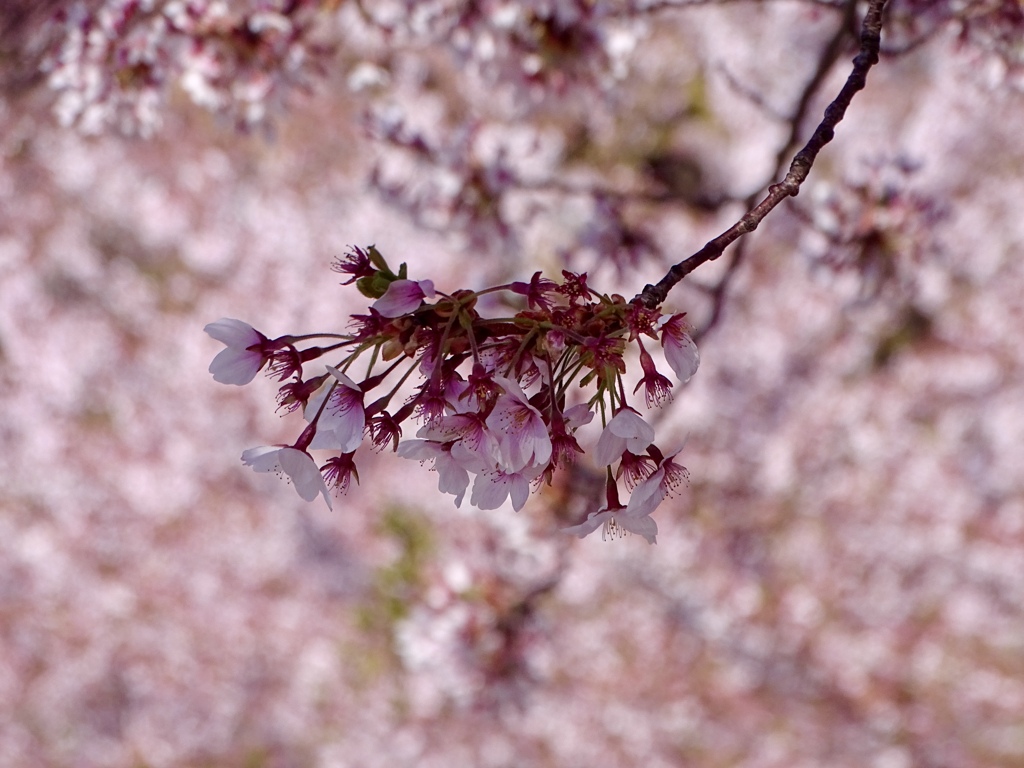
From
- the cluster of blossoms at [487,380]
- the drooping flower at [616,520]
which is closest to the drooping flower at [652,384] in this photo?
the cluster of blossoms at [487,380]

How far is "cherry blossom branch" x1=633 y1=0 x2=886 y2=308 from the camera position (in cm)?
76

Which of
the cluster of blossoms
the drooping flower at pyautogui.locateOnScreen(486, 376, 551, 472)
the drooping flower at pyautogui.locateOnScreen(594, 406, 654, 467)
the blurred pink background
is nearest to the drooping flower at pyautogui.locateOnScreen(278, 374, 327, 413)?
the cluster of blossoms

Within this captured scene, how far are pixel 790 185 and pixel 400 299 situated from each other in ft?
1.38

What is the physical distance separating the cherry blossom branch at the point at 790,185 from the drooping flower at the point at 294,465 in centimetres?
45

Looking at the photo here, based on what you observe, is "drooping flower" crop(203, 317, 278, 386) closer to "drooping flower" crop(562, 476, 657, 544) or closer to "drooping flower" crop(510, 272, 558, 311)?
"drooping flower" crop(510, 272, 558, 311)

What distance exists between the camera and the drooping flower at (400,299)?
2.83 feet

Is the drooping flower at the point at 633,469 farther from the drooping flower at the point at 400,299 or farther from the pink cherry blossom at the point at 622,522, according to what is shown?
the drooping flower at the point at 400,299

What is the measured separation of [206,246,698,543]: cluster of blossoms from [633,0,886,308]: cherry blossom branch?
47 mm

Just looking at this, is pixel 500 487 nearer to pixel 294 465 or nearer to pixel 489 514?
pixel 294 465

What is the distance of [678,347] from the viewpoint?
35.8 inches

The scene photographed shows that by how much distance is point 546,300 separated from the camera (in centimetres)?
92

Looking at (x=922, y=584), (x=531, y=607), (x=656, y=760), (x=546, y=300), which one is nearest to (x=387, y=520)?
(x=656, y=760)

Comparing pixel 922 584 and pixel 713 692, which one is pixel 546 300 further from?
pixel 922 584

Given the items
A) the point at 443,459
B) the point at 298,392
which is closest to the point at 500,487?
the point at 443,459
